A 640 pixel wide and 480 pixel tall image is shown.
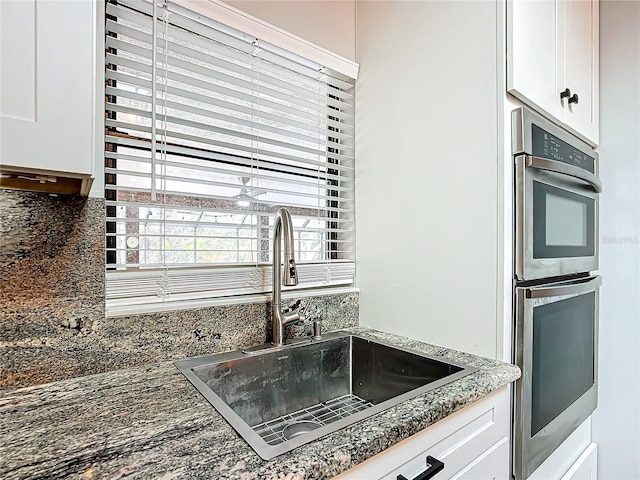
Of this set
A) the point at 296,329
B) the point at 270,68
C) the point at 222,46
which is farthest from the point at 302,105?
the point at 296,329

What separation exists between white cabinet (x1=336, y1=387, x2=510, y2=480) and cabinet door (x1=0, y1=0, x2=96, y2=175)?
73 centimetres

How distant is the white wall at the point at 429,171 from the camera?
106 cm

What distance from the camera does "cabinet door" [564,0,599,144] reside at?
1.30m

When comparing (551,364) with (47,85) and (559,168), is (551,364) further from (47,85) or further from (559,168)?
(47,85)

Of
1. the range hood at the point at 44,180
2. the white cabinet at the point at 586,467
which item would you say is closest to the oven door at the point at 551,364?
the white cabinet at the point at 586,467

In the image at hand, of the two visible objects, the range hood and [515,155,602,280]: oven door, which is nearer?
the range hood

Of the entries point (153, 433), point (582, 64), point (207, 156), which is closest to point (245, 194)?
point (207, 156)

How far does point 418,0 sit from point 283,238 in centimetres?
95

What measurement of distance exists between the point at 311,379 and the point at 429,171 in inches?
31.5

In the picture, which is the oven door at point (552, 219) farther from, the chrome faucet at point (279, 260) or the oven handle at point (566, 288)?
the chrome faucet at point (279, 260)

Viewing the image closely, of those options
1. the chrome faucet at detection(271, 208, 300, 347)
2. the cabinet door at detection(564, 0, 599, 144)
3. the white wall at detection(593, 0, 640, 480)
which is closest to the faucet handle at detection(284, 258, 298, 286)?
the chrome faucet at detection(271, 208, 300, 347)

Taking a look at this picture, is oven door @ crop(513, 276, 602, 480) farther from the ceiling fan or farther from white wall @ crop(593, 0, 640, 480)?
the ceiling fan

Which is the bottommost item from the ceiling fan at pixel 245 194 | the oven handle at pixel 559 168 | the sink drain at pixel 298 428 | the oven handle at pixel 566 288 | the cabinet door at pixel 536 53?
the sink drain at pixel 298 428

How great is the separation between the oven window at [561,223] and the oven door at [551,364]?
0.11 meters
